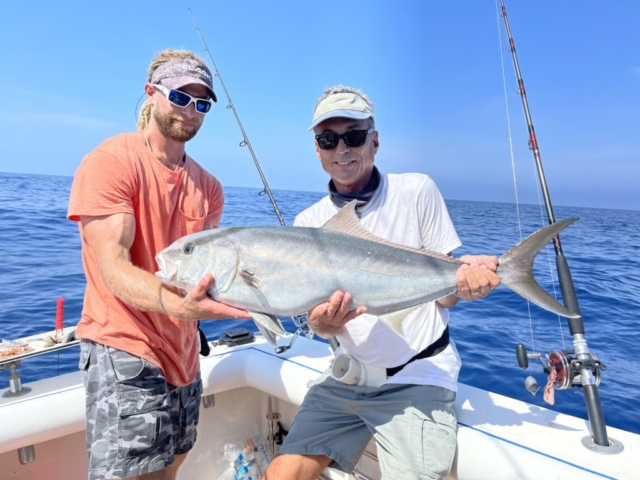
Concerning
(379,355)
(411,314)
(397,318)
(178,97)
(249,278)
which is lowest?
(379,355)

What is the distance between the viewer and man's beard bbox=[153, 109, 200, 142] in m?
2.64

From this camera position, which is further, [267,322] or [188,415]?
[188,415]

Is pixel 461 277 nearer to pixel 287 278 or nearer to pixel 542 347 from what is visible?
pixel 287 278

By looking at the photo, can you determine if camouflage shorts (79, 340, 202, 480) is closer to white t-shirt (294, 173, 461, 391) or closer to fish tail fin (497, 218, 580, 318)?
white t-shirt (294, 173, 461, 391)

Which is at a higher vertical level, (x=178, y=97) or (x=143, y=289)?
(x=178, y=97)

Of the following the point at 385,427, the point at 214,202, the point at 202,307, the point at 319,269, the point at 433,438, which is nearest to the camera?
the point at 202,307

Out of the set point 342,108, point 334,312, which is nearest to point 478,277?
point 334,312

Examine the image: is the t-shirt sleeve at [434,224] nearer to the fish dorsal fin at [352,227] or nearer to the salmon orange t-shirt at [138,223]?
the fish dorsal fin at [352,227]

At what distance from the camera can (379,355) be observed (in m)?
2.84

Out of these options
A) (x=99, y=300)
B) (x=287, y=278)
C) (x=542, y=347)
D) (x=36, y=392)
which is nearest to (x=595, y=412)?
(x=287, y=278)

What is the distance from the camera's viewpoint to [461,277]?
7.97ft

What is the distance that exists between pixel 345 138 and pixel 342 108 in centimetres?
19

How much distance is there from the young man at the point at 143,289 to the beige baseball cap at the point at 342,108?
0.69 m

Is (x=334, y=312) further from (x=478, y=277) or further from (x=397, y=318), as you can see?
(x=478, y=277)
